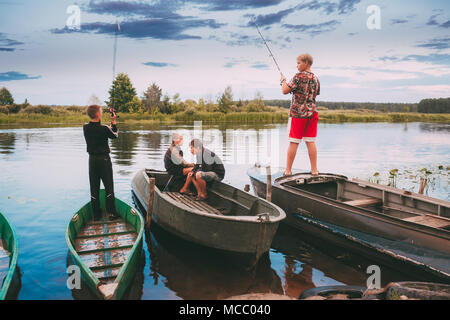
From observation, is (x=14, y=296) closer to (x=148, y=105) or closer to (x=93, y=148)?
(x=93, y=148)

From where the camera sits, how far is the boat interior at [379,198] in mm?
6141

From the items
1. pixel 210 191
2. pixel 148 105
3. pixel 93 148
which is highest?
pixel 148 105

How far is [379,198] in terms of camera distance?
737cm

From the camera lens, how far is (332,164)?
17.4 meters

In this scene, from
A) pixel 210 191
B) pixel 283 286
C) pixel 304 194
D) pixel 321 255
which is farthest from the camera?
pixel 210 191

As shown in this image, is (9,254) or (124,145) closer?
(9,254)

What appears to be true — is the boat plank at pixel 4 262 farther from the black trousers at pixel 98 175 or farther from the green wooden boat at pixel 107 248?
the black trousers at pixel 98 175

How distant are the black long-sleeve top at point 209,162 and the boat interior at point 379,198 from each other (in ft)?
4.58

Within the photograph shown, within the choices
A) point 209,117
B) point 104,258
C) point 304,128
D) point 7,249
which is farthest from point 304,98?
point 209,117

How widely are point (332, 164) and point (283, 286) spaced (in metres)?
12.7

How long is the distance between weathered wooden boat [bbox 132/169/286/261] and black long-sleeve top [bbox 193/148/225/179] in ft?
1.13

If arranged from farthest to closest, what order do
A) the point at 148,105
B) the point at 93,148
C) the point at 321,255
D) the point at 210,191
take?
the point at 148,105
the point at 210,191
the point at 321,255
the point at 93,148

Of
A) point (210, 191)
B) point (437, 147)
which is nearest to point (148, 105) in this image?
point (437, 147)

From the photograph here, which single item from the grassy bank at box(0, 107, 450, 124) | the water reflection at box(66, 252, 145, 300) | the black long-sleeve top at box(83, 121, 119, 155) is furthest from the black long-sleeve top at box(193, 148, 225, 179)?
the grassy bank at box(0, 107, 450, 124)
